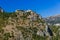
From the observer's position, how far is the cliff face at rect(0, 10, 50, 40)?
100875 millimetres

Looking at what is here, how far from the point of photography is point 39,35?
157500 mm

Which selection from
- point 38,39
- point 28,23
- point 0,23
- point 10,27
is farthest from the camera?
point 28,23

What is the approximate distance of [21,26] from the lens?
5344 inches

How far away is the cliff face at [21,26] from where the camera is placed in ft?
331

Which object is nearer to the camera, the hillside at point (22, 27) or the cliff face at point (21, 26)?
the cliff face at point (21, 26)

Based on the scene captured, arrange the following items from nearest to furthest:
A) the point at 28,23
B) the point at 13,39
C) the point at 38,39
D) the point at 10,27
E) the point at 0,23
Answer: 1. the point at 13,39
2. the point at 10,27
3. the point at 0,23
4. the point at 38,39
5. the point at 28,23

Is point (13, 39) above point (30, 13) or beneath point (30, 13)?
beneath

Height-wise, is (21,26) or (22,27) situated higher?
(21,26)

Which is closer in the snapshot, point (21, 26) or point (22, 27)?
point (22, 27)

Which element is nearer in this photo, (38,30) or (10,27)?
(10,27)

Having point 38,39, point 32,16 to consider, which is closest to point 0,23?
point 38,39

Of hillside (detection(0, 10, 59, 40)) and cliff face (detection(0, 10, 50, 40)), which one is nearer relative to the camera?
cliff face (detection(0, 10, 50, 40))

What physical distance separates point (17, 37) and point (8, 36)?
4.99 metres

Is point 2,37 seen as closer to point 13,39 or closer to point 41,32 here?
point 13,39
